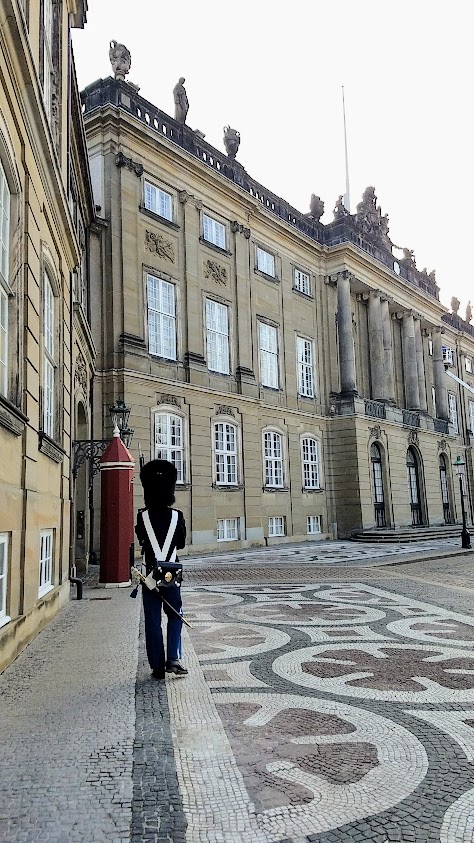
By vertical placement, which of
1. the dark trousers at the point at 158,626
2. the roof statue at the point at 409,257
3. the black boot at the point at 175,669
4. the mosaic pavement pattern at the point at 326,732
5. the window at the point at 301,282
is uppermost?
the roof statue at the point at 409,257

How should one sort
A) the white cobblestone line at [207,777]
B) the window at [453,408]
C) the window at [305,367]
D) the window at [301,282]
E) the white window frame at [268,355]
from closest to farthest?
the white cobblestone line at [207,777] < the white window frame at [268,355] < the window at [305,367] < the window at [301,282] < the window at [453,408]

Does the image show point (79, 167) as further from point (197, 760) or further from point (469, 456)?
point (469, 456)

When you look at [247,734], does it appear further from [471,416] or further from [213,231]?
[471,416]

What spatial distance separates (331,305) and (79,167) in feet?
61.4

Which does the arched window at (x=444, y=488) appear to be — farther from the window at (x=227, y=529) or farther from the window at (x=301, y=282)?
the window at (x=227, y=529)

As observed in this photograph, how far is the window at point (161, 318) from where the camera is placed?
74.1 ft

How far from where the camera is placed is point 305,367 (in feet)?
102

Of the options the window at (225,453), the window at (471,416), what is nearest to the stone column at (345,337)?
the window at (225,453)

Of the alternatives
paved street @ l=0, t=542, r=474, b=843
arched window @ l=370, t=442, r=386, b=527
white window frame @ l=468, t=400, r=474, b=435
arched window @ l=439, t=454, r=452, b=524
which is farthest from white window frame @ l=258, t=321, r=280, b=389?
white window frame @ l=468, t=400, r=474, b=435

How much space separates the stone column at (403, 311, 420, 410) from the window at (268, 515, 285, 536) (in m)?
14.0

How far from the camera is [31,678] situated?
230 inches

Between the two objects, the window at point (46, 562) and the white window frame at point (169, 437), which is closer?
the window at point (46, 562)

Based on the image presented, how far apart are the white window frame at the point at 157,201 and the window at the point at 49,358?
13591 millimetres

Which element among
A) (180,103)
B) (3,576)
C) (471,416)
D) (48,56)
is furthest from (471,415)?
(3,576)
